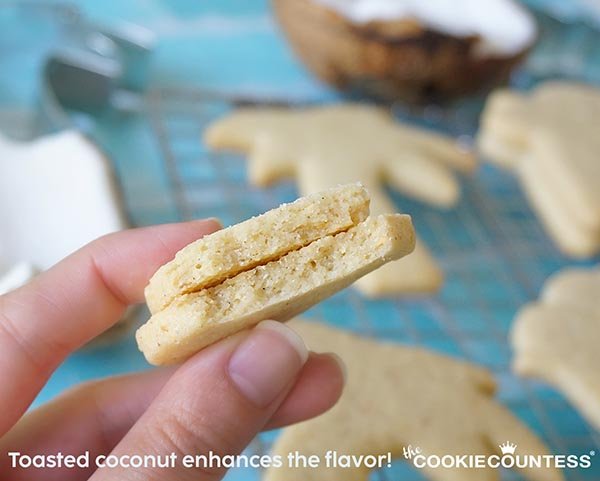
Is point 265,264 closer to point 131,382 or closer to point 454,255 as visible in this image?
point 131,382

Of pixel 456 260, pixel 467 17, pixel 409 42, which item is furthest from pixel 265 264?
pixel 467 17

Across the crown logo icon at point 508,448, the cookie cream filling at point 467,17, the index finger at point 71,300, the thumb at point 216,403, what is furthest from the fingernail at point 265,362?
the cookie cream filling at point 467,17

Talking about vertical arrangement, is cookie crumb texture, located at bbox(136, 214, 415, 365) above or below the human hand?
above

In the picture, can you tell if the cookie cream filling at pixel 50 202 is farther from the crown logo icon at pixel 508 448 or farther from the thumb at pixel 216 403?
the crown logo icon at pixel 508 448

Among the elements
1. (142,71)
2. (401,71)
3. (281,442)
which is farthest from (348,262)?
(142,71)

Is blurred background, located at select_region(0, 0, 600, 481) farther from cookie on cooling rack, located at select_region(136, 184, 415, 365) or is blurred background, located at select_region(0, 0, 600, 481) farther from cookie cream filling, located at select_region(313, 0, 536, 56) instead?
cookie on cooling rack, located at select_region(136, 184, 415, 365)

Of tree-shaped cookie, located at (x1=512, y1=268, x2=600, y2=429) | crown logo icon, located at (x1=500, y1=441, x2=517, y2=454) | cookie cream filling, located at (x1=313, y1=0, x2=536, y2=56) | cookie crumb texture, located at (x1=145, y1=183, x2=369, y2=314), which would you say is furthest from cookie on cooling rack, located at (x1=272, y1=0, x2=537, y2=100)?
cookie crumb texture, located at (x1=145, y1=183, x2=369, y2=314)
